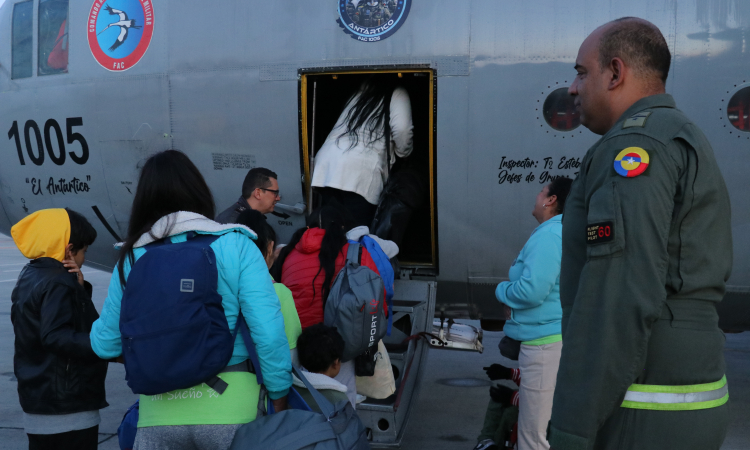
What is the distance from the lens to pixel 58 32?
5.87 meters

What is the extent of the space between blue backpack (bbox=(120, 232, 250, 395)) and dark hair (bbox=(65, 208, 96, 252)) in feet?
4.21

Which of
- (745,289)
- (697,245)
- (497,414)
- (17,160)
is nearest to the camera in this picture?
(697,245)

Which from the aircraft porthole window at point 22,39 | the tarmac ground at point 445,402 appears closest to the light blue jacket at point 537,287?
the tarmac ground at point 445,402

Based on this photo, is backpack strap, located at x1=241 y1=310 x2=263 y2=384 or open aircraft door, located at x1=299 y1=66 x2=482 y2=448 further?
open aircraft door, located at x1=299 y1=66 x2=482 y2=448

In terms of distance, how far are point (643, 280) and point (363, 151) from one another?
143 inches

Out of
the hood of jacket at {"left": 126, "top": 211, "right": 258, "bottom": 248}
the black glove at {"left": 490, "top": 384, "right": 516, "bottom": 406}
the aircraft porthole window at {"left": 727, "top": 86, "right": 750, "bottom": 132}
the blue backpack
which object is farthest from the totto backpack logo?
the aircraft porthole window at {"left": 727, "top": 86, "right": 750, "bottom": 132}

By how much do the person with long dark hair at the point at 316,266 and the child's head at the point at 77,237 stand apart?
1.10m

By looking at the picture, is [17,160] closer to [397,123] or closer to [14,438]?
[14,438]

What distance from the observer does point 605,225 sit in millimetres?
1612

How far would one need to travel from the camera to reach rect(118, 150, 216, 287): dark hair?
265cm

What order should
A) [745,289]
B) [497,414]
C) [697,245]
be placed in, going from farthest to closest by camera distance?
[745,289]
[497,414]
[697,245]

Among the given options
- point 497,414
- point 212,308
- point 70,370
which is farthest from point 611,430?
point 497,414

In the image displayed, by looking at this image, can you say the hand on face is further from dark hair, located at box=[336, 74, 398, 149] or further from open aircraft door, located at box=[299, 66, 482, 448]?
dark hair, located at box=[336, 74, 398, 149]

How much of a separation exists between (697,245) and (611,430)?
0.51 m
